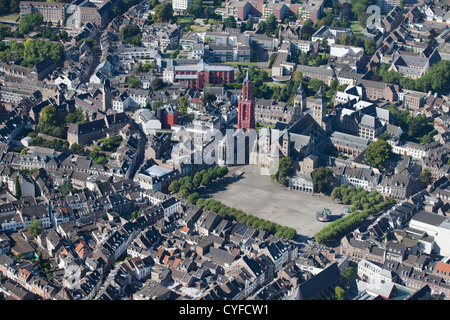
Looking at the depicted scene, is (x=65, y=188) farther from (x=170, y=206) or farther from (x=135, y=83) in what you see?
(x=135, y=83)

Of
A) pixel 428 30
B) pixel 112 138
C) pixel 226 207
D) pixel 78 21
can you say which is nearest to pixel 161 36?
pixel 78 21

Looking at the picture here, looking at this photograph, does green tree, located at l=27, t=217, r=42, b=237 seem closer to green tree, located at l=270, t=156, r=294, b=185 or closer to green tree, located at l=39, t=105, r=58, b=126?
green tree, located at l=39, t=105, r=58, b=126

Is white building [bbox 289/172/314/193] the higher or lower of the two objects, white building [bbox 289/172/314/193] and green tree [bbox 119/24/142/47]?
the lower

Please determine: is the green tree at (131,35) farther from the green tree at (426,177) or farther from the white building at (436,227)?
the white building at (436,227)

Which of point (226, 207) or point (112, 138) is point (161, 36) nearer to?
point (112, 138)

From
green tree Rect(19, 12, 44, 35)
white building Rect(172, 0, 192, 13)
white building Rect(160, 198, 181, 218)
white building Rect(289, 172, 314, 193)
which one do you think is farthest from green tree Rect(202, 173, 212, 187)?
white building Rect(172, 0, 192, 13)

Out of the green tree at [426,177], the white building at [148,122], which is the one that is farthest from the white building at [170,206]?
the green tree at [426,177]
